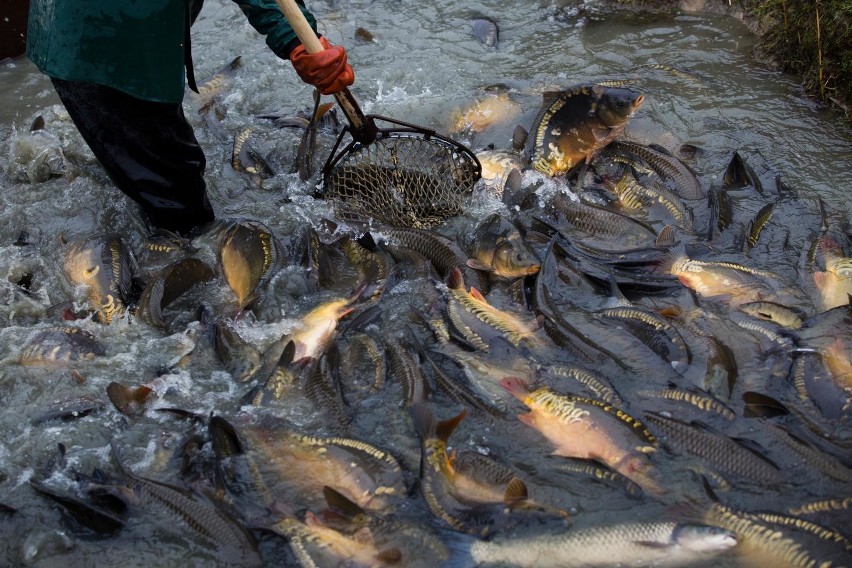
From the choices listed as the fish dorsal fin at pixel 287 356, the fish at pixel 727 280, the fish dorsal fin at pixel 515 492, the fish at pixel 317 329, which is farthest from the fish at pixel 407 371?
the fish at pixel 727 280

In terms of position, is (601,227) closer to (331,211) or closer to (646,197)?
(646,197)

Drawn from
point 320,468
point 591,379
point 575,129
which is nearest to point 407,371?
point 320,468

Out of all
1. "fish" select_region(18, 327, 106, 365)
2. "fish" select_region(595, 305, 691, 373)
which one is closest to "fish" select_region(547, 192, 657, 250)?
"fish" select_region(595, 305, 691, 373)

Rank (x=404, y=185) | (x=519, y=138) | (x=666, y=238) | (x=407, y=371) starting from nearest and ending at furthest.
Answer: (x=407, y=371) → (x=666, y=238) → (x=404, y=185) → (x=519, y=138)

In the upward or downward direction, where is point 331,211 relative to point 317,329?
upward

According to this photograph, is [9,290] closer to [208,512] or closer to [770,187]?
[208,512]

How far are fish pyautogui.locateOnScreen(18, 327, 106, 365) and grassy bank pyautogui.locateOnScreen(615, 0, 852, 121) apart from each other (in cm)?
618

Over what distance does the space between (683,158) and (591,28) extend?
2.72 metres

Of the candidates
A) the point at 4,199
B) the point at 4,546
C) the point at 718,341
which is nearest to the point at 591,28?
the point at 718,341

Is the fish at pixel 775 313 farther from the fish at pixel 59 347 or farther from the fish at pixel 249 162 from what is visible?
the fish at pixel 59 347

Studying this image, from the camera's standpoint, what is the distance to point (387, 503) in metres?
3.21

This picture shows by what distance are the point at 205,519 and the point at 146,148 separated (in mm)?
2529

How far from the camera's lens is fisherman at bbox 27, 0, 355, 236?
12.9 feet

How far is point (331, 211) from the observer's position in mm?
5324
